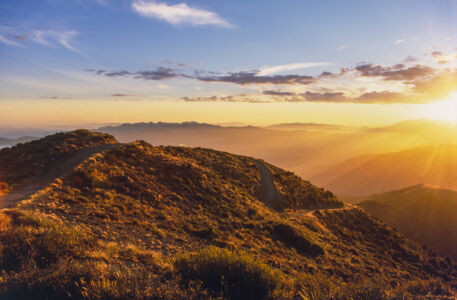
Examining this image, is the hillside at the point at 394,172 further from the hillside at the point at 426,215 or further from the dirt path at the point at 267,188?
the dirt path at the point at 267,188

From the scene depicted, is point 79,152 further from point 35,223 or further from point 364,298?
point 364,298

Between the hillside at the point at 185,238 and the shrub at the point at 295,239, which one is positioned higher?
the hillside at the point at 185,238

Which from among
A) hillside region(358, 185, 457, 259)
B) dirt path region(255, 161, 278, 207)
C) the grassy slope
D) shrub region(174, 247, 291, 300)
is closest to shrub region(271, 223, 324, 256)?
dirt path region(255, 161, 278, 207)

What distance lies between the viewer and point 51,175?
16500mm

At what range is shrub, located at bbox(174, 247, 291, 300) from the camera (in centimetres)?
478

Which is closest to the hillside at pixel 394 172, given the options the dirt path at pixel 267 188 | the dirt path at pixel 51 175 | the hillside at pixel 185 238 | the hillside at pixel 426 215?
the hillside at pixel 426 215

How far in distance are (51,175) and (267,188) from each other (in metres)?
21.4

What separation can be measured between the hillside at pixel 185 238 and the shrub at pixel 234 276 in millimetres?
20

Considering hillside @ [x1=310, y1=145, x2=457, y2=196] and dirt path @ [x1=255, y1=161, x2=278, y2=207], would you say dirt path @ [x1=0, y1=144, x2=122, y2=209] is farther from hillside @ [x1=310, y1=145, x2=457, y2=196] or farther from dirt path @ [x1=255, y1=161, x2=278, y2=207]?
hillside @ [x1=310, y1=145, x2=457, y2=196]

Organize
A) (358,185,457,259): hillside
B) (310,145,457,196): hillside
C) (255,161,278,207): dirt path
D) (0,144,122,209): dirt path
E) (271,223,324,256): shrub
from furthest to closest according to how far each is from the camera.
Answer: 1. (310,145,457,196): hillside
2. (358,185,457,259): hillside
3. (255,161,278,207): dirt path
4. (271,223,324,256): shrub
5. (0,144,122,209): dirt path

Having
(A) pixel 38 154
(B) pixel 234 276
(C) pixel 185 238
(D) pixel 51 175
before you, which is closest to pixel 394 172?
(C) pixel 185 238

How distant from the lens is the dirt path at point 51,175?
12545mm

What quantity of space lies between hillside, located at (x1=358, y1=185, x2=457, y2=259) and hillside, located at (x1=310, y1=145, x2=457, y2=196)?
74.6 m

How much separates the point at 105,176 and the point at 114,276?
14.0 metres
